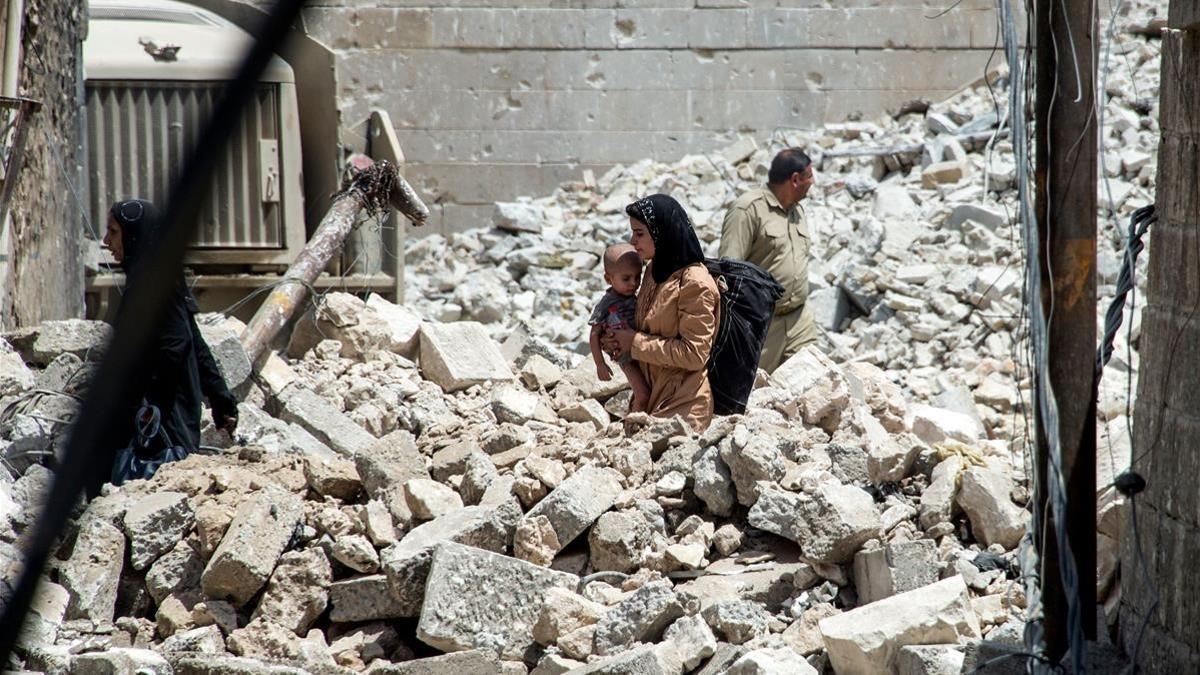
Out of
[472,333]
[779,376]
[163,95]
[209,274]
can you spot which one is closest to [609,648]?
[779,376]

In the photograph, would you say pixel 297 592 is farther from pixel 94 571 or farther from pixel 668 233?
pixel 668 233

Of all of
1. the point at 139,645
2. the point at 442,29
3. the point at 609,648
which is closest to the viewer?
the point at 609,648

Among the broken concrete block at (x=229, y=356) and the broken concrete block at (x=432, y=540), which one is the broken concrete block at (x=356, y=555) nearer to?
the broken concrete block at (x=432, y=540)

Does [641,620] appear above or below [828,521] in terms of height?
below

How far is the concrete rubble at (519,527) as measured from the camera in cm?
439

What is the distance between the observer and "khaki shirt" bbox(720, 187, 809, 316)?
663cm

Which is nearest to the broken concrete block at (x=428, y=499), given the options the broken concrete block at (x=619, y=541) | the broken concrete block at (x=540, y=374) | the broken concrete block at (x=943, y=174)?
the broken concrete block at (x=619, y=541)

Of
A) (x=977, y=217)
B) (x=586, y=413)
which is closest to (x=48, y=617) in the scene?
(x=586, y=413)

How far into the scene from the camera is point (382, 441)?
550 centimetres

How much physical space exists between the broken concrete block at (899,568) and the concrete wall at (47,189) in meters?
4.67

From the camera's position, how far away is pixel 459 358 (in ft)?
24.4

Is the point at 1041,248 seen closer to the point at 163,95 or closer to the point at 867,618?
the point at 867,618

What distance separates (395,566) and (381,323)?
327cm

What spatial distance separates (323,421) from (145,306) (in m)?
5.41
